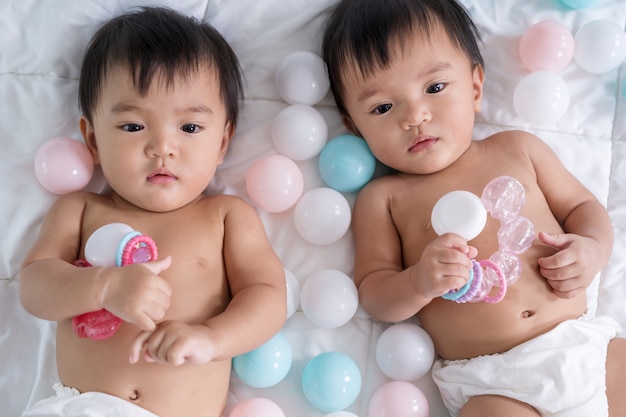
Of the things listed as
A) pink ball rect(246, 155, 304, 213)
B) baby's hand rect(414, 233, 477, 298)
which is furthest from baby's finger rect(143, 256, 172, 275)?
baby's hand rect(414, 233, 477, 298)

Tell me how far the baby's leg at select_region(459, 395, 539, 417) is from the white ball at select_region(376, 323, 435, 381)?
12cm

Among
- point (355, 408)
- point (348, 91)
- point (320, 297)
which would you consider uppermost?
point (348, 91)

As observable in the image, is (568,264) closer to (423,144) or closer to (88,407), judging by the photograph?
(423,144)

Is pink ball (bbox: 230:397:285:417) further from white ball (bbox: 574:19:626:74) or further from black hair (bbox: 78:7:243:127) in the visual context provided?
white ball (bbox: 574:19:626:74)

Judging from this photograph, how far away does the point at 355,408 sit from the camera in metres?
1.39

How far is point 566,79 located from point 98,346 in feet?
3.70

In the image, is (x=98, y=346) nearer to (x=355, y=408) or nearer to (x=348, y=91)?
(x=355, y=408)

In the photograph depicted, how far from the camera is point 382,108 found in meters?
1.41

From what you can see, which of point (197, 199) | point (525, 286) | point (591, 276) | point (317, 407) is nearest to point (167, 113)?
point (197, 199)

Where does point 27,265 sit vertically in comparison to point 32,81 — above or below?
below

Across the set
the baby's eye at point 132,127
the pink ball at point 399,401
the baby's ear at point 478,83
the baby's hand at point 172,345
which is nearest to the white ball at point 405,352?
the pink ball at point 399,401

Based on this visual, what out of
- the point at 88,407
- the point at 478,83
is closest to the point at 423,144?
the point at 478,83

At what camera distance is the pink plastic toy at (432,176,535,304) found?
119 centimetres

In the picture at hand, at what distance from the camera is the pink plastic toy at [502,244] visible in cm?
119
